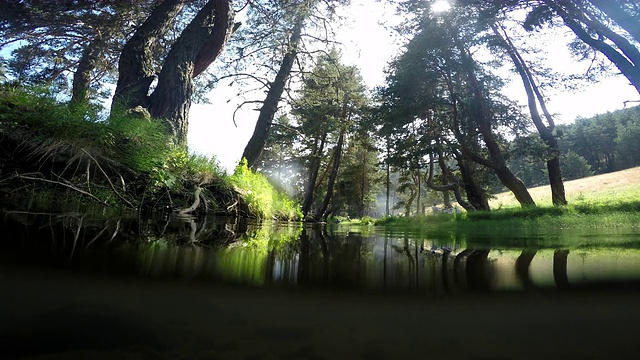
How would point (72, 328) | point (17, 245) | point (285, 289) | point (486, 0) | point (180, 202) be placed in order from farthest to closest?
point (486, 0), point (180, 202), point (17, 245), point (285, 289), point (72, 328)

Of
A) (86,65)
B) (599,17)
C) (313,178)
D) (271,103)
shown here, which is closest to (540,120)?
(599,17)

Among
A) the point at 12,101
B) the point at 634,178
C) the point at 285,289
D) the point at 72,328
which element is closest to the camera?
the point at 72,328

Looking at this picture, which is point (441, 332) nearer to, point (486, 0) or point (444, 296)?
point (444, 296)

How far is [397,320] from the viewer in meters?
0.64

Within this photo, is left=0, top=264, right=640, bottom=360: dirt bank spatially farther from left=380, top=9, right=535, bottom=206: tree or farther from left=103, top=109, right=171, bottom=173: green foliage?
left=380, top=9, right=535, bottom=206: tree

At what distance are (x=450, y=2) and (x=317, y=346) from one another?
1354 centimetres

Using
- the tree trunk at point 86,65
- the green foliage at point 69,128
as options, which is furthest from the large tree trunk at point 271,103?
the tree trunk at point 86,65

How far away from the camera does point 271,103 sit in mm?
8742

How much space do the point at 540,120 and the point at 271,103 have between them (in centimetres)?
1075

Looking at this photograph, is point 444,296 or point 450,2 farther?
point 450,2

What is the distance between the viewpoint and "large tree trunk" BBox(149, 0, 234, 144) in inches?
219

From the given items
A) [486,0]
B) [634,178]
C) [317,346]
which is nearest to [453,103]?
[486,0]

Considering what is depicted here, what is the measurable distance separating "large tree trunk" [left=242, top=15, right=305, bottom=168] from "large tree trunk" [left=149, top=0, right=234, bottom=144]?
2.01 m

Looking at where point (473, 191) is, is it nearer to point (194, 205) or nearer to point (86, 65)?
point (194, 205)
